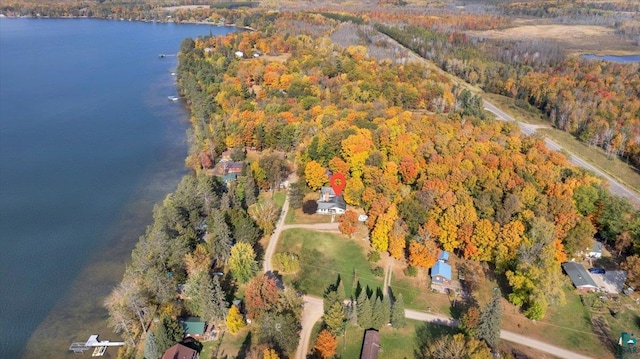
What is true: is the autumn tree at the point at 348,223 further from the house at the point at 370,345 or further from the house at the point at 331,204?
the house at the point at 370,345

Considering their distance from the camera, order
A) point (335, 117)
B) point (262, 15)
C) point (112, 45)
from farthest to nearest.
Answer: point (262, 15), point (112, 45), point (335, 117)

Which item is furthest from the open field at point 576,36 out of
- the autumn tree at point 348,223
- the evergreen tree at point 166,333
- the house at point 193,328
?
the evergreen tree at point 166,333

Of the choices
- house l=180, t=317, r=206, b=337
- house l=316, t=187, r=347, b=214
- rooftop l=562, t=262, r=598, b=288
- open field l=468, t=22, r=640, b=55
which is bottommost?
house l=180, t=317, r=206, b=337

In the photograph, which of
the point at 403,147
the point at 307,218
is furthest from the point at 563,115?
the point at 307,218

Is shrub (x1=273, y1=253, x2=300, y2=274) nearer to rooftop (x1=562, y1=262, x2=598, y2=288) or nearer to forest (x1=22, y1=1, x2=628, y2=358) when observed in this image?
forest (x1=22, y1=1, x2=628, y2=358)

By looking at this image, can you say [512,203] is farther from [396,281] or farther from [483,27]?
[483,27]

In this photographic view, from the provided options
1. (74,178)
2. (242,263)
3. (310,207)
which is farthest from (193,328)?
(74,178)

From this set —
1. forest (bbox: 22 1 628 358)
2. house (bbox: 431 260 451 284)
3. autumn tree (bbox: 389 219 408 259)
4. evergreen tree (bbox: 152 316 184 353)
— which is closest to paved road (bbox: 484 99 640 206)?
forest (bbox: 22 1 628 358)

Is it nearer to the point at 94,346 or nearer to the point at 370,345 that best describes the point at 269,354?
the point at 370,345
